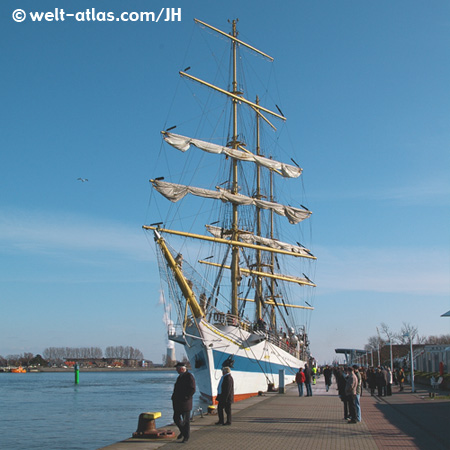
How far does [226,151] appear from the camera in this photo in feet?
137

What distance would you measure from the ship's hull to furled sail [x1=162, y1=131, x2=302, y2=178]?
1259 centimetres

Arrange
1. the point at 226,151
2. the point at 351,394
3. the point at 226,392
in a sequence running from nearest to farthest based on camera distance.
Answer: the point at 226,392
the point at 351,394
the point at 226,151

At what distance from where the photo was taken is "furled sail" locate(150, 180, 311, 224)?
37.1 meters

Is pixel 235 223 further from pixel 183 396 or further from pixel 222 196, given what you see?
pixel 183 396

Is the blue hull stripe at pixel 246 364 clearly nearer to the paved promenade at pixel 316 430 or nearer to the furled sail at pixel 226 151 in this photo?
the paved promenade at pixel 316 430

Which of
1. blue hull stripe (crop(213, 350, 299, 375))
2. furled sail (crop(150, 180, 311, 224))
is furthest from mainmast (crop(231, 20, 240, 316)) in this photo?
blue hull stripe (crop(213, 350, 299, 375))

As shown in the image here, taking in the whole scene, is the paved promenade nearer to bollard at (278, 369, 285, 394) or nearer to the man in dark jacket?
the man in dark jacket

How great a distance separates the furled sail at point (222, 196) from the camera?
37125 millimetres

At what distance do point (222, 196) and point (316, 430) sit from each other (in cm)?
2694

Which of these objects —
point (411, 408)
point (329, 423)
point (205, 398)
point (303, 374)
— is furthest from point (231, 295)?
point (329, 423)

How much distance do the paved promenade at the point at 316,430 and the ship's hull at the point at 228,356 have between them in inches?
397

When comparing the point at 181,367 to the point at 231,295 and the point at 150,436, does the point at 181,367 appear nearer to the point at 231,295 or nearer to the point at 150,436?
the point at 150,436

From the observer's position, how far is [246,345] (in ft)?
112

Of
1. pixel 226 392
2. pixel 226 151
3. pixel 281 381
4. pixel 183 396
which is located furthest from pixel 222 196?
pixel 183 396
